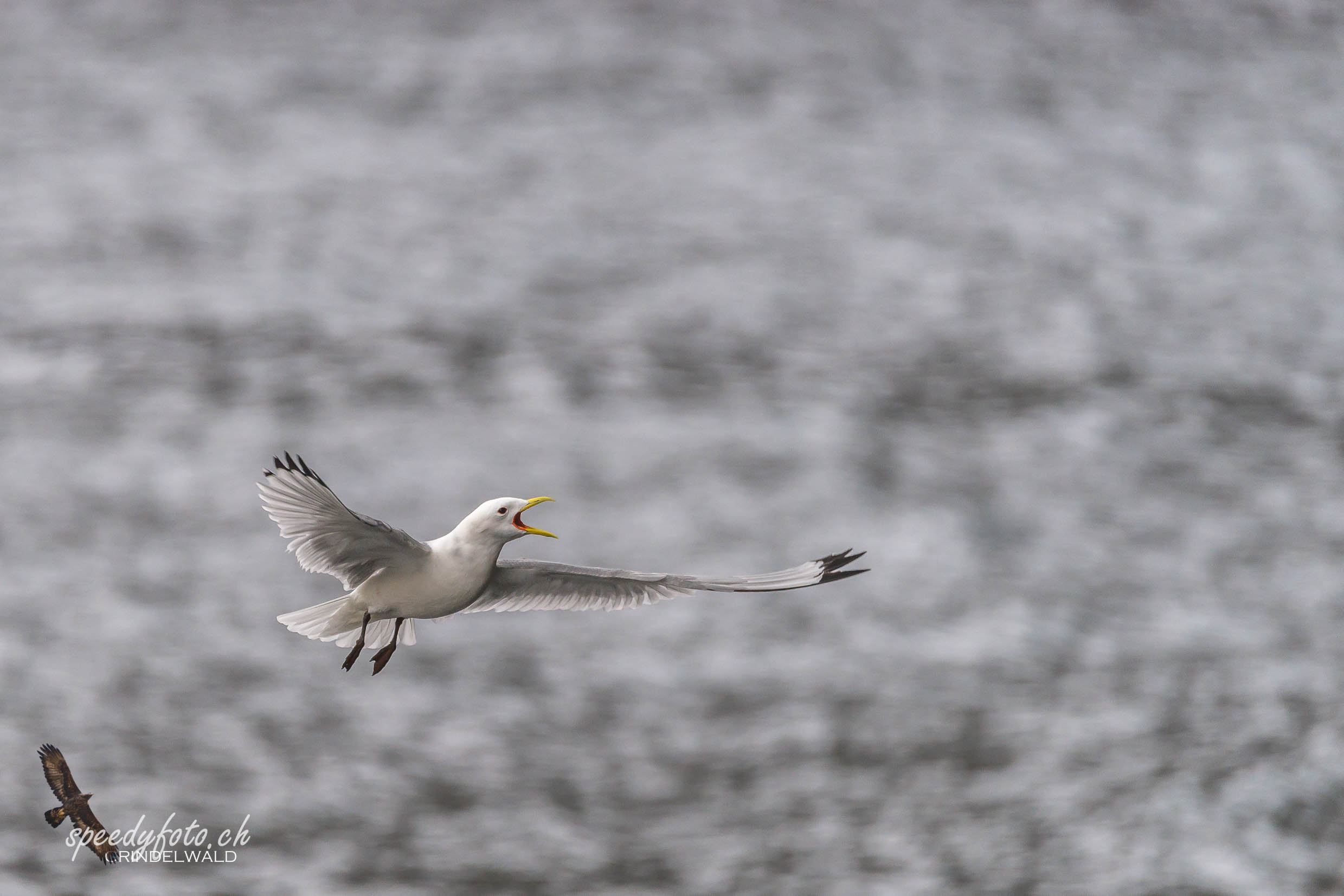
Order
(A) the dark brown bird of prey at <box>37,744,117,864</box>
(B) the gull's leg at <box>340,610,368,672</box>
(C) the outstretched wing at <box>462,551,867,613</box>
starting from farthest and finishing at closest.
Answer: (A) the dark brown bird of prey at <box>37,744,117,864</box> → (C) the outstretched wing at <box>462,551,867,613</box> → (B) the gull's leg at <box>340,610,368,672</box>

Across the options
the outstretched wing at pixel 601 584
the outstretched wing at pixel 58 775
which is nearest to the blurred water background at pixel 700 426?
the outstretched wing at pixel 58 775

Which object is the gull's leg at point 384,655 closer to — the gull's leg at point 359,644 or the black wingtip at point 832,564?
the gull's leg at point 359,644

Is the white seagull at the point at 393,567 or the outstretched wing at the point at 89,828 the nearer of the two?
the white seagull at the point at 393,567

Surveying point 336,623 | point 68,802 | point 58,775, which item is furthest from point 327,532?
point 58,775

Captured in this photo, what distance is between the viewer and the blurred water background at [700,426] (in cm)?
1925

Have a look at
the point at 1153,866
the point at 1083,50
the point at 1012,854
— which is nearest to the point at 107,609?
the point at 1012,854

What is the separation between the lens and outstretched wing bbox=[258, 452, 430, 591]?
6.19 meters

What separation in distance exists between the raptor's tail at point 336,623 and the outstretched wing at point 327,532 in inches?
6.0

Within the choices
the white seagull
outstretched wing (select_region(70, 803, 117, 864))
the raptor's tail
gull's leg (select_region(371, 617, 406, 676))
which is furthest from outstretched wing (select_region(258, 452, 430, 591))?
outstretched wing (select_region(70, 803, 117, 864))

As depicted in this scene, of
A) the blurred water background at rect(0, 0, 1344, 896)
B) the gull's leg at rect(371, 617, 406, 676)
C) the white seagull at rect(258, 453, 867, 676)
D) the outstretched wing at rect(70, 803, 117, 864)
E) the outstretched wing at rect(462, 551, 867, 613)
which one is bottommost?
the gull's leg at rect(371, 617, 406, 676)

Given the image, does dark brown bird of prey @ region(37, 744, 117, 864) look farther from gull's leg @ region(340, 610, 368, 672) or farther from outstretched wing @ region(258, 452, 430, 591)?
outstretched wing @ region(258, 452, 430, 591)

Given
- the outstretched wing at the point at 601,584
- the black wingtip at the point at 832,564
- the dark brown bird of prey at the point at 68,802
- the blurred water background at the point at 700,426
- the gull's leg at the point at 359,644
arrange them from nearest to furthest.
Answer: the gull's leg at the point at 359,644, the outstretched wing at the point at 601,584, the black wingtip at the point at 832,564, the dark brown bird of prey at the point at 68,802, the blurred water background at the point at 700,426

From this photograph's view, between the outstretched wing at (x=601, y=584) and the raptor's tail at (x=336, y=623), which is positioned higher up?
the outstretched wing at (x=601, y=584)

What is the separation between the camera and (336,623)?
6.79m
